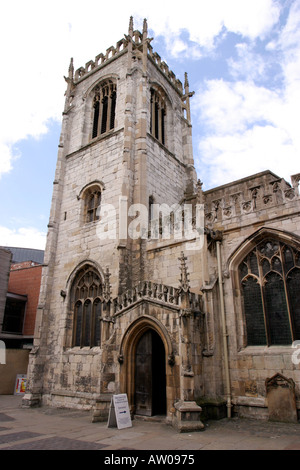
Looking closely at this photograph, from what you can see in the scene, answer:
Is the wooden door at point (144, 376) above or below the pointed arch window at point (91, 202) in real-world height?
below

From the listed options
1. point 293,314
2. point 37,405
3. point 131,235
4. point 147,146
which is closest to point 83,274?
point 131,235

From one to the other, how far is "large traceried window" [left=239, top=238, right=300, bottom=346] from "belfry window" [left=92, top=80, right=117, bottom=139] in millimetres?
12230

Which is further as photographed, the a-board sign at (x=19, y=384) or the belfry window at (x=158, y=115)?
the belfry window at (x=158, y=115)

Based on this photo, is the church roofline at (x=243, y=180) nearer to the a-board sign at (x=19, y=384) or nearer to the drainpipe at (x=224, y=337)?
the drainpipe at (x=224, y=337)

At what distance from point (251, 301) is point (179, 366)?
353 cm

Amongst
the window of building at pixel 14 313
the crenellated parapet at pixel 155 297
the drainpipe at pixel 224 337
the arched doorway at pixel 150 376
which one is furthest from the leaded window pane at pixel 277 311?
the window of building at pixel 14 313

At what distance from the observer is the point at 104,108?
21.0 meters

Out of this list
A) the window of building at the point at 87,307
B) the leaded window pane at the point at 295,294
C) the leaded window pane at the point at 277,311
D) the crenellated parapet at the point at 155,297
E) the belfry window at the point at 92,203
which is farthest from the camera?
the belfry window at the point at 92,203

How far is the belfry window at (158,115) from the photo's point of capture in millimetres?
20094

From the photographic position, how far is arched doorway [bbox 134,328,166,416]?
10.6 m

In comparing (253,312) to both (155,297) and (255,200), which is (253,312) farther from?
(255,200)

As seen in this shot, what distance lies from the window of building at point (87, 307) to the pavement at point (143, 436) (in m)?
4.16

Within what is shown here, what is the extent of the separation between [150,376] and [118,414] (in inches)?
69.5
